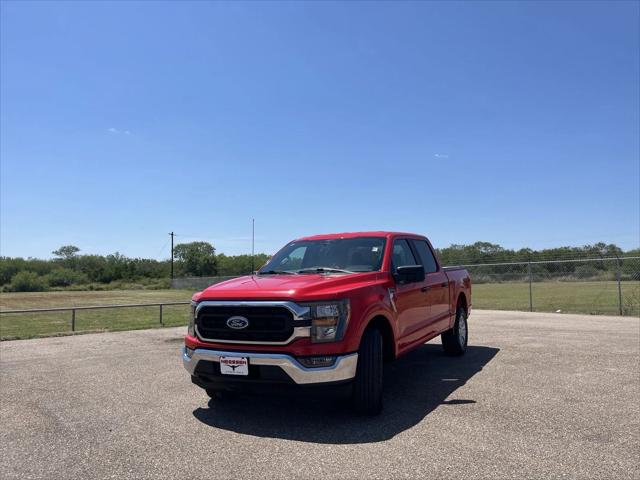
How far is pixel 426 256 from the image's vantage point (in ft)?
24.8

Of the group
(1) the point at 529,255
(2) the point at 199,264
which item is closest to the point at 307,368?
(1) the point at 529,255

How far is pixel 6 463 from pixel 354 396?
2910 millimetres

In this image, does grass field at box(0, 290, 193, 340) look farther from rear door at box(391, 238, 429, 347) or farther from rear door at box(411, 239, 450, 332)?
rear door at box(391, 238, 429, 347)

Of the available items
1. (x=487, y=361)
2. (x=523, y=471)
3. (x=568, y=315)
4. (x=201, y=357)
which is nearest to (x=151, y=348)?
(x=201, y=357)

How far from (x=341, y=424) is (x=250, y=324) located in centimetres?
128

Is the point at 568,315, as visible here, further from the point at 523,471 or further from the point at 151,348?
the point at 523,471

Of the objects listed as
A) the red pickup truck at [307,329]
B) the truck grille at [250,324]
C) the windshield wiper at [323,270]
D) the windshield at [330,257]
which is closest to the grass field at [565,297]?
the windshield at [330,257]

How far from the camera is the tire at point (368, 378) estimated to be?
4750mm

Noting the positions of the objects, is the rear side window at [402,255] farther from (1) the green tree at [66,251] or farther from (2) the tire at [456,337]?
(1) the green tree at [66,251]

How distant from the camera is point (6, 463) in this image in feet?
12.6

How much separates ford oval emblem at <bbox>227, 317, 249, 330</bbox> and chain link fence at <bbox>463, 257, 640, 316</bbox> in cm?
1377

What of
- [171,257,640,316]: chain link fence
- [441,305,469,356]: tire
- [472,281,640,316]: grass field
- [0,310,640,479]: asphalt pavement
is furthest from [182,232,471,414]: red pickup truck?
[472,281,640,316]: grass field

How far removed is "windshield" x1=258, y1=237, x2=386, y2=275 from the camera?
232 inches

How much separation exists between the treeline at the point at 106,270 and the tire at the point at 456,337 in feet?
248
